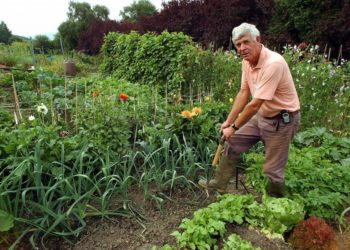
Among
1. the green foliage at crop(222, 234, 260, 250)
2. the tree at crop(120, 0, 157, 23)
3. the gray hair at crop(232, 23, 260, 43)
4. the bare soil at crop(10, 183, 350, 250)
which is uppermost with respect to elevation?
the tree at crop(120, 0, 157, 23)

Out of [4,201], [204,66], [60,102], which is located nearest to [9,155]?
[4,201]

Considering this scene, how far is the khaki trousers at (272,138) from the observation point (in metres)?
2.72

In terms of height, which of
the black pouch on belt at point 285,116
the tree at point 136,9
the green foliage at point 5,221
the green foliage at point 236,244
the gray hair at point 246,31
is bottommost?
the green foliage at point 236,244

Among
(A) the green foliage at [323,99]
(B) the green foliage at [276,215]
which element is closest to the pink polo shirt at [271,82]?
(B) the green foliage at [276,215]

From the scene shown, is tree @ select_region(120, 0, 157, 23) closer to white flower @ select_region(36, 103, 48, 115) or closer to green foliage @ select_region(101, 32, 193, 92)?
green foliage @ select_region(101, 32, 193, 92)

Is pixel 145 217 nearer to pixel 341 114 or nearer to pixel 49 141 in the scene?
pixel 49 141

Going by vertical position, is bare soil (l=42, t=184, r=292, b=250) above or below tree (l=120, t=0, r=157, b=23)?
below

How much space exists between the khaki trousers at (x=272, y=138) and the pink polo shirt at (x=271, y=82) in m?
→ 0.11

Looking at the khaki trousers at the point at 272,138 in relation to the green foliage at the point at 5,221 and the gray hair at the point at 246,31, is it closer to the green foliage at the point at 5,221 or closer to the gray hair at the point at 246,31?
the gray hair at the point at 246,31

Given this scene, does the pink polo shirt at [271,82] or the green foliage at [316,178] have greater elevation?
the pink polo shirt at [271,82]

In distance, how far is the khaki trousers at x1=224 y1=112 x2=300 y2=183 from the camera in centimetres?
272

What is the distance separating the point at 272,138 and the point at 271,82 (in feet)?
1.87

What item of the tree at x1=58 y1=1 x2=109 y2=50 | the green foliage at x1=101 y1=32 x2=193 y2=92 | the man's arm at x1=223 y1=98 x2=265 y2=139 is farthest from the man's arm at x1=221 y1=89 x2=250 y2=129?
the tree at x1=58 y1=1 x2=109 y2=50

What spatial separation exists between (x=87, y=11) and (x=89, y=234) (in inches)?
1325
